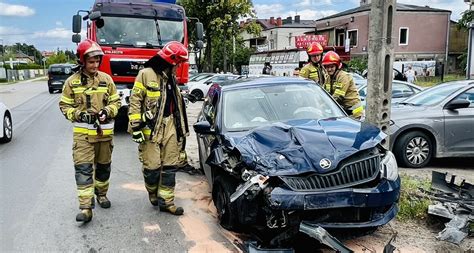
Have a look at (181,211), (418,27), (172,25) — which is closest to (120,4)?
(172,25)

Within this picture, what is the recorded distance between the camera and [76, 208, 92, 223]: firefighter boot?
4.64 m

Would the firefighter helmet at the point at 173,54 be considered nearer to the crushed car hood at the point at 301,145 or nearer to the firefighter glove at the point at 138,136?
the firefighter glove at the point at 138,136

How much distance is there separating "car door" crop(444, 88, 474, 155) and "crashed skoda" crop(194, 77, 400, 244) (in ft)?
10.9

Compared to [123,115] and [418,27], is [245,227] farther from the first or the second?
[418,27]

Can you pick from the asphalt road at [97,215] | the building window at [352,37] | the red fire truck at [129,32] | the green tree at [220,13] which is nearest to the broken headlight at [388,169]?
the asphalt road at [97,215]

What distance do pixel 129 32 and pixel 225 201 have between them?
6832 mm

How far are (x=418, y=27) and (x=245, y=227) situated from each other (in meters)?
42.0

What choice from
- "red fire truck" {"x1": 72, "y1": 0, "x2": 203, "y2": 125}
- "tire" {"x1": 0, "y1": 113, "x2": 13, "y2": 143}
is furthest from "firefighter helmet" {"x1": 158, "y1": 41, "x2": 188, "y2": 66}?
"tire" {"x1": 0, "y1": 113, "x2": 13, "y2": 143}

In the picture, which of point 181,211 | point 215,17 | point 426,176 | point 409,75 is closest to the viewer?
point 181,211

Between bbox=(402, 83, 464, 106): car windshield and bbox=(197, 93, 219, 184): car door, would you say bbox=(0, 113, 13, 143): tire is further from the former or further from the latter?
bbox=(402, 83, 464, 106): car windshield

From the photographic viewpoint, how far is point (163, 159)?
4.95 meters

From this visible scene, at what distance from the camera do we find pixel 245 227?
13.9ft

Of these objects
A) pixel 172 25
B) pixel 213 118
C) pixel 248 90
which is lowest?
pixel 213 118

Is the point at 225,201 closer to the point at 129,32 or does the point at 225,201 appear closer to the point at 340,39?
the point at 129,32
